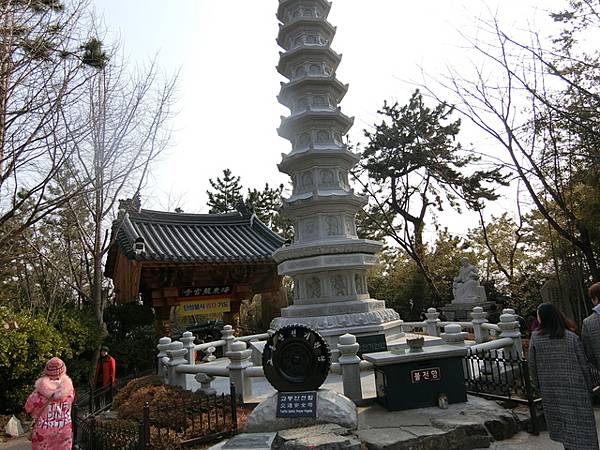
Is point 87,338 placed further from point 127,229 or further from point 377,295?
point 377,295

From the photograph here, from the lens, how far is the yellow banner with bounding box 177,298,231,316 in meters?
15.8

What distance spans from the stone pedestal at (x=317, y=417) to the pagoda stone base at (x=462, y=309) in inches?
510

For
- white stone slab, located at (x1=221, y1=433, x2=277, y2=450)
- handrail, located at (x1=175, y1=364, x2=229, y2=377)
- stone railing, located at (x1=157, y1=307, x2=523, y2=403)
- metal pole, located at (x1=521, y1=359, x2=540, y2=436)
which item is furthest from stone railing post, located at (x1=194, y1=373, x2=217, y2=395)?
metal pole, located at (x1=521, y1=359, x2=540, y2=436)

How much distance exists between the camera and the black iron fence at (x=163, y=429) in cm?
519

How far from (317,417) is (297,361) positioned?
2.74 feet

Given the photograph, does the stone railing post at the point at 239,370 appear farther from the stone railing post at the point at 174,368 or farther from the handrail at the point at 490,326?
the handrail at the point at 490,326

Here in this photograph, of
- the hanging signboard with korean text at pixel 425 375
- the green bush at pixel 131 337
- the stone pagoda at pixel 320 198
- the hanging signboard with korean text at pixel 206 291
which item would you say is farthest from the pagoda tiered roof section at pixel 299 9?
the green bush at pixel 131 337

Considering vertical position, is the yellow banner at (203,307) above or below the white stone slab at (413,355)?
above

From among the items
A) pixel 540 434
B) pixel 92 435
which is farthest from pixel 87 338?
Answer: pixel 540 434

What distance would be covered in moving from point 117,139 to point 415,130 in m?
17.3

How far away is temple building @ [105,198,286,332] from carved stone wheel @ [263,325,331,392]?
8.92m

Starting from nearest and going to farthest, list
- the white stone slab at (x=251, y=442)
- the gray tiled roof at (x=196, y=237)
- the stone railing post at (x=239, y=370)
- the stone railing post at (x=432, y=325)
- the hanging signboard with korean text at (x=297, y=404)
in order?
the white stone slab at (x=251, y=442) → the hanging signboard with korean text at (x=297, y=404) → the stone railing post at (x=239, y=370) → the stone railing post at (x=432, y=325) → the gray tiled roof at (x=196, y=237)

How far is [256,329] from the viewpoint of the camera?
22.9 m

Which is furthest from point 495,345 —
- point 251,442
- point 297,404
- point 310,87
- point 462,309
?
point 462,309
